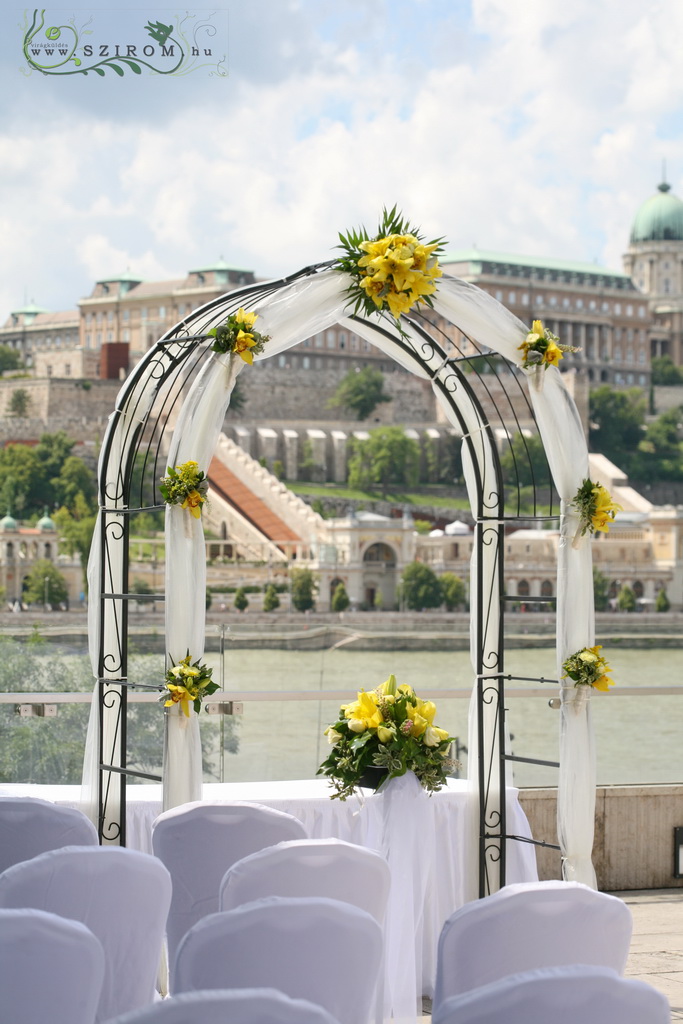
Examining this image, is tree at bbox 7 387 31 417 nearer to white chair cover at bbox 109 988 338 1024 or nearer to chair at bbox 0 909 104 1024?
chair at bbox 0 909 104 1024

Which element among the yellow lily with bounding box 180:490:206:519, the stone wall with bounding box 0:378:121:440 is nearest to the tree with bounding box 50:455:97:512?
the stone wall with bounding box 0:378:121:440

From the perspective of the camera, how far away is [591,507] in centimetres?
345

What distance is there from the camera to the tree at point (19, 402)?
48.4 m

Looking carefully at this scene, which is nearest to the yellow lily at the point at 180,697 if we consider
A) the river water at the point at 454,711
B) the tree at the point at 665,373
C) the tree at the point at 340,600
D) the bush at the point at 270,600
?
the river water at the point at 454,711

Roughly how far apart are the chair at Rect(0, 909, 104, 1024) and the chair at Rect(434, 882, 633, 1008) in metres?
0.55

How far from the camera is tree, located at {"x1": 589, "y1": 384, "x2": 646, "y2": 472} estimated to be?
5306cm

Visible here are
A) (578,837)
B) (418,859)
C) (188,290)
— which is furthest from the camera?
(188,290)

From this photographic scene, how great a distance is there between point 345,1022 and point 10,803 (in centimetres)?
97

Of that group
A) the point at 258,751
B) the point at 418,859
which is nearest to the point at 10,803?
the point at 418,859

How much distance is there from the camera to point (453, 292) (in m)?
3.46

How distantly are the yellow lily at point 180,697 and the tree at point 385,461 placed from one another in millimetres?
45604

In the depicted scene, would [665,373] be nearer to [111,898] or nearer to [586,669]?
[586,669]

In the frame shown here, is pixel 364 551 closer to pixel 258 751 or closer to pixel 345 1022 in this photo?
pixel 258 751

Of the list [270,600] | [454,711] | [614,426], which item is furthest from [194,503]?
[614,426]
